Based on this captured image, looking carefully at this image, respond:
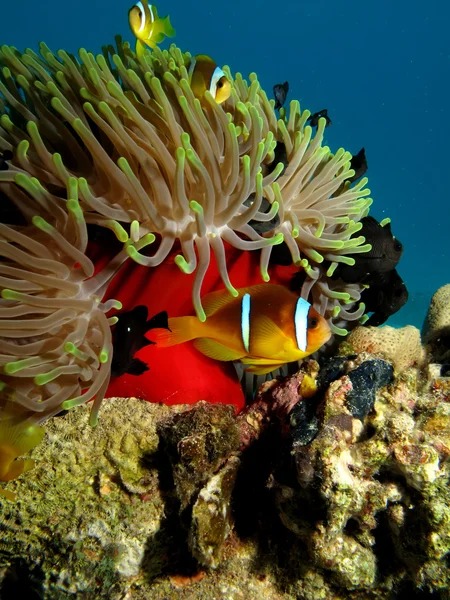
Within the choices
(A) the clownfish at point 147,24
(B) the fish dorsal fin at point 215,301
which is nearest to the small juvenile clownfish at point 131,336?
(B) the fish dorsal fin at point 215,301

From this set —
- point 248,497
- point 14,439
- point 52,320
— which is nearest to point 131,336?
point 52,320

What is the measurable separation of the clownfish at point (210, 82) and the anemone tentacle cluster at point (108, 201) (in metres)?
0.13

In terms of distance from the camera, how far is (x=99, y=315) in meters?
1.24

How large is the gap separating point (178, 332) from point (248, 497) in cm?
61

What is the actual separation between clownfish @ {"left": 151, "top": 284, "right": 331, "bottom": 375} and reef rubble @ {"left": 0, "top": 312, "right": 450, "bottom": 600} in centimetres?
18

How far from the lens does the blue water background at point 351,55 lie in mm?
58469

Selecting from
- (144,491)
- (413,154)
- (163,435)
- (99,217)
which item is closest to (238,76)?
(99,217)

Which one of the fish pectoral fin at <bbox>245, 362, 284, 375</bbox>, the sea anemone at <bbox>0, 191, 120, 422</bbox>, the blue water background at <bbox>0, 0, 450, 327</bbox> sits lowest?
the sea anemone at <bbox>0, 191, 120, 422</bbox>

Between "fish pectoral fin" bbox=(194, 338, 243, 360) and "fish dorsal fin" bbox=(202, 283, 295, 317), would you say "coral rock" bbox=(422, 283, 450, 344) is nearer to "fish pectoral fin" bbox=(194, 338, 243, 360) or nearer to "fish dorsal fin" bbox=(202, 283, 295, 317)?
"fish dorsal fin" bbox=(202, 283, 295, 317)

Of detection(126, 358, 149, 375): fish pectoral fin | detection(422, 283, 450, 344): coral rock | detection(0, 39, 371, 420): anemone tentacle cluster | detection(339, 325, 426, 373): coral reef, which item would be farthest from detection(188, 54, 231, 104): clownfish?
detection(422, 283, 450, 344): coral rock

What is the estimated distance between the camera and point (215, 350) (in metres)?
1.43

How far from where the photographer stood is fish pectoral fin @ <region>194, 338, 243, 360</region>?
1.42 meters

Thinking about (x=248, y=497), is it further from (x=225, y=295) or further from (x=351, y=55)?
(x=351, y=55)

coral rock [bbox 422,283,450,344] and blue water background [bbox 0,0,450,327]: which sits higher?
blue water background [bbox 0,0,450,327]
